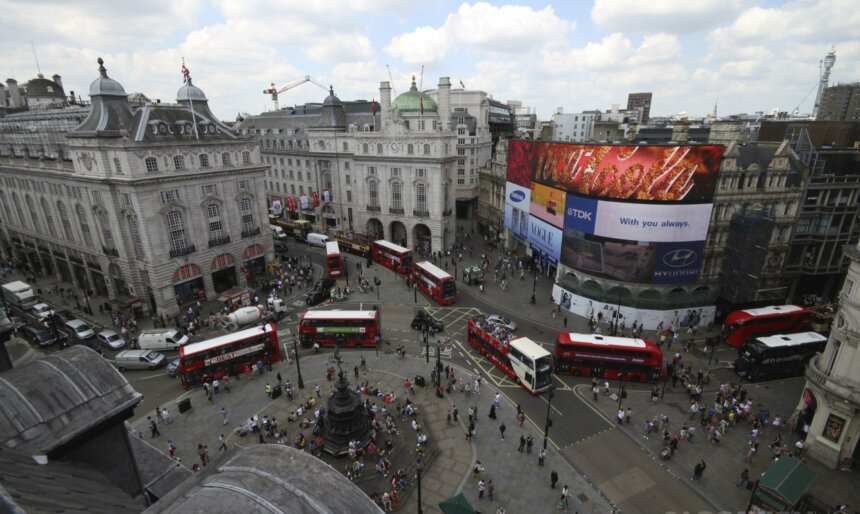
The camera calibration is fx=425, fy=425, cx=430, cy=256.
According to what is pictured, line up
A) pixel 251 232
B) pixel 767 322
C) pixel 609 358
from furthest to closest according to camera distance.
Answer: pixel 251 232 < pixel 767 322 < pixel 609 358

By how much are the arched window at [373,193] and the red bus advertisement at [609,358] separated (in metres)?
42.4

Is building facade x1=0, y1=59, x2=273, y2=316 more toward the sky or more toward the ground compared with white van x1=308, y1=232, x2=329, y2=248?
more toward the sky

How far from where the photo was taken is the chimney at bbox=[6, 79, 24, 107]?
275ft

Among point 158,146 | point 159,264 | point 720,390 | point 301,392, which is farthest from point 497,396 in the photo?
point 158,146

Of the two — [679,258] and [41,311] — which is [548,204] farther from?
[41,311]

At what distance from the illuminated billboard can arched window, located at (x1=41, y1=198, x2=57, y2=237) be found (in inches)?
2564

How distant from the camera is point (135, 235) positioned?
4653 cm

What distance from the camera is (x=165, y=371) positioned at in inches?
1497

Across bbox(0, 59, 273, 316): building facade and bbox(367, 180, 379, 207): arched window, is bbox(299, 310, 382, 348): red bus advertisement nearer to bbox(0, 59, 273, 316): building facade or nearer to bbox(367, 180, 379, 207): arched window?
bbox(0, 59, 273, 316): building facade

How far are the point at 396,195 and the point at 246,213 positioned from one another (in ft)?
74.8

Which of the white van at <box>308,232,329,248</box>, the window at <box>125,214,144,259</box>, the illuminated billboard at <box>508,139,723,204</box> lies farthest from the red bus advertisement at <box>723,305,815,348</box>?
the window at <box>125,214,144,259</box>

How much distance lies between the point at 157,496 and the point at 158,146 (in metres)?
41.2

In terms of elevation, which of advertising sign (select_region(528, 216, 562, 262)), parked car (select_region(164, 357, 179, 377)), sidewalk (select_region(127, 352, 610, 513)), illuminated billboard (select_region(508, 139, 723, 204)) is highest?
illuminated billboard (select_region(508, 139, 723, 204))

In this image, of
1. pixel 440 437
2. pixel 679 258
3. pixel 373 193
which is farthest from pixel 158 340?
pixel 679 258
